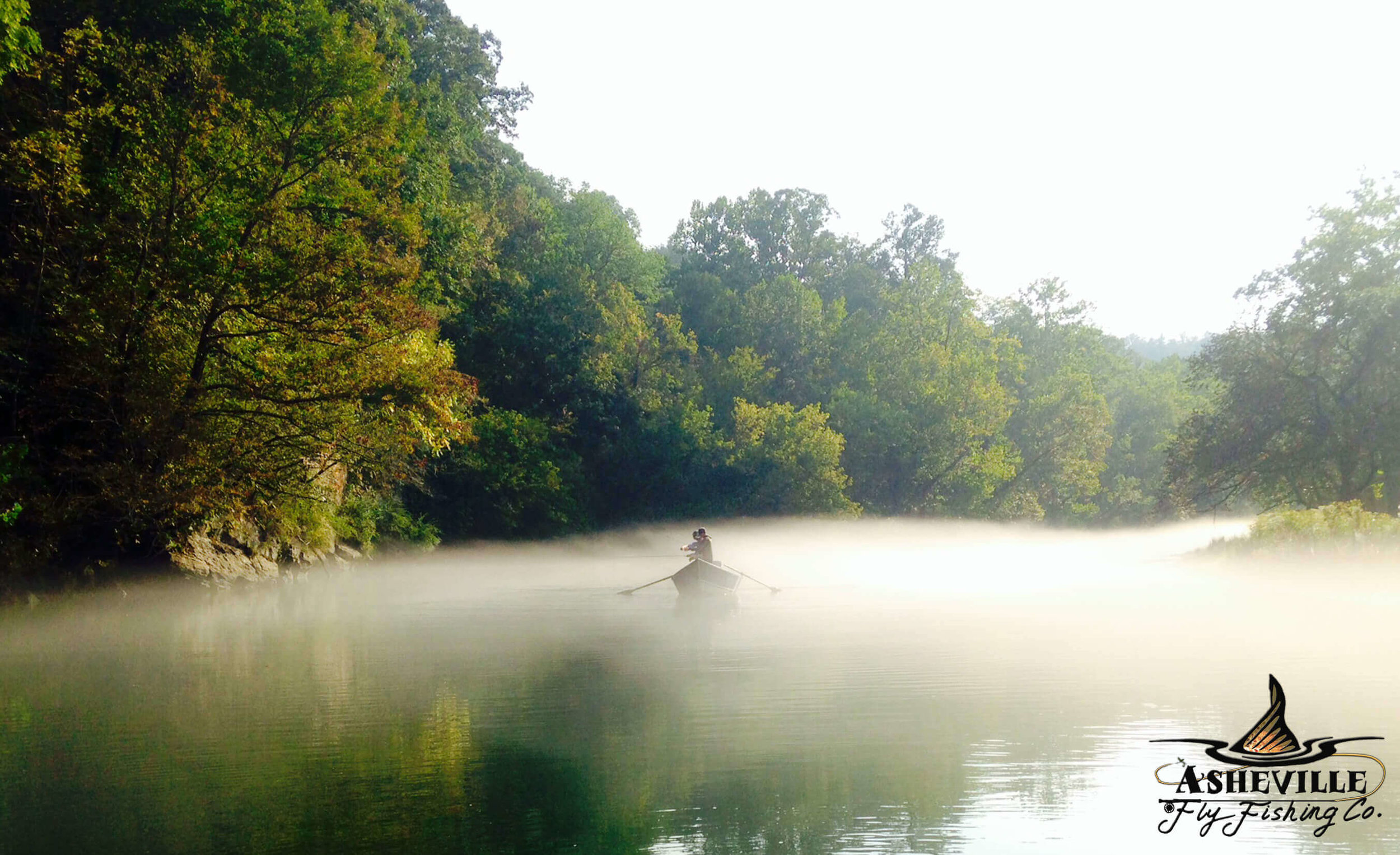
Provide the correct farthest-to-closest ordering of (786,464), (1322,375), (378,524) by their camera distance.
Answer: (786,464) → (378,524) → (1322,375)

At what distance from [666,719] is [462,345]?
151 ft

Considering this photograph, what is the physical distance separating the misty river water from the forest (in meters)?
4.75

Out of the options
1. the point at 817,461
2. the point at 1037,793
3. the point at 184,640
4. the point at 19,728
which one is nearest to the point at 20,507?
the point at 184,640

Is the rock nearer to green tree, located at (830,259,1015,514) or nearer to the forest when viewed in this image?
the forest

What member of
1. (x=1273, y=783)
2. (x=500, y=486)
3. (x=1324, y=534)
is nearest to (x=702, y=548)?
(x=1324, y=534)

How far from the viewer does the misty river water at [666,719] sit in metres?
8.47

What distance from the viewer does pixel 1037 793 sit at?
9344 mm

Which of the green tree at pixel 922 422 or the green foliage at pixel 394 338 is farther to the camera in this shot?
the green tree at pixel 922 422

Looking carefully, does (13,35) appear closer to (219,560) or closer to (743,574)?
(219,560)

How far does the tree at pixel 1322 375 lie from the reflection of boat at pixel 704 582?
2705 cm

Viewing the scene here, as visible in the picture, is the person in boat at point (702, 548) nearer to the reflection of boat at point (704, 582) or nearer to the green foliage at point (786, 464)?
the reflection of boat at point (704, 582)

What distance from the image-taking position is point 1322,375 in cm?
4500

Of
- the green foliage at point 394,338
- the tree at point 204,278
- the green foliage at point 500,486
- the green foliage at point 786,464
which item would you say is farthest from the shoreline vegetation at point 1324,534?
the green foliage at point 500,486

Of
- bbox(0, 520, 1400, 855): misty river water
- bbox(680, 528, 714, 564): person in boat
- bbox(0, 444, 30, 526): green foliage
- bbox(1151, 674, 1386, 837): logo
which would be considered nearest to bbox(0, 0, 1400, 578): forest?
bbox(0, 444, 30, 526): green foliage
